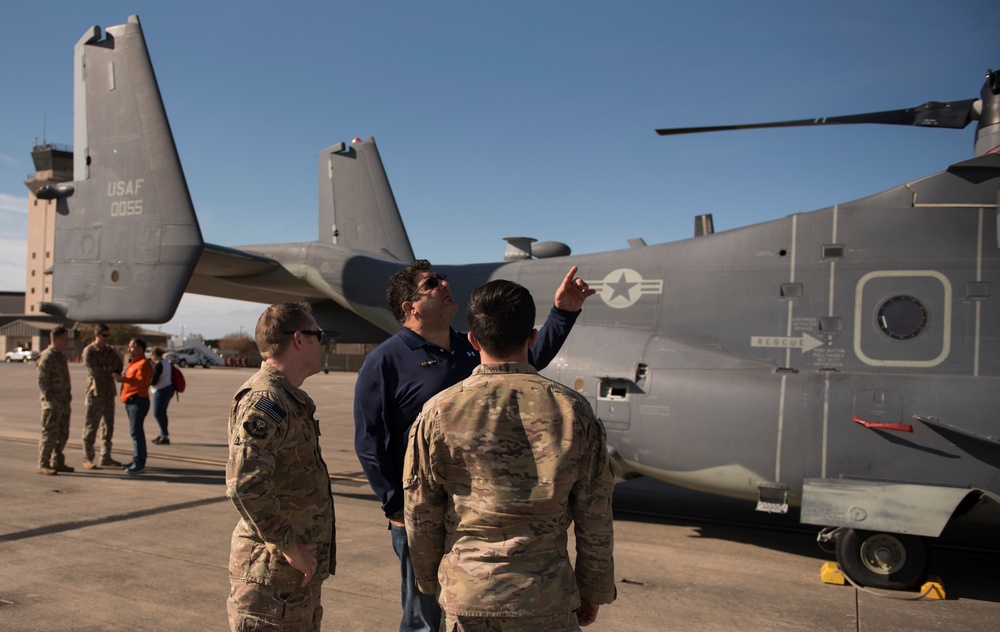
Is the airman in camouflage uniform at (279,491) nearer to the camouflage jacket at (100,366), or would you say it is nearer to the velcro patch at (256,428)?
the velcro patch at (256,428)

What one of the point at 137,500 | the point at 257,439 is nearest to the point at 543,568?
the point at 257,439

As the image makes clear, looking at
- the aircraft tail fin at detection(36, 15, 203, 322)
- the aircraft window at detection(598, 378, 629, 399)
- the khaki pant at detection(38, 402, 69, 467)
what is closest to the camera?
the aircraft window at detection(598, 378, 629, 399)

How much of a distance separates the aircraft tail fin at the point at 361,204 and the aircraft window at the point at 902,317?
9.28m

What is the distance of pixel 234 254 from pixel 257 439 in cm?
665

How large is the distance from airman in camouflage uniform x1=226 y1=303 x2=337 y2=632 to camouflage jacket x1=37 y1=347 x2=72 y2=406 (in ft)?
24.2

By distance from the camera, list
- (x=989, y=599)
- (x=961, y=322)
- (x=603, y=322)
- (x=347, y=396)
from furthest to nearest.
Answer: (x=347, y=396), (x=603, y=322), (x=961, y=322), (x=989, y=599)

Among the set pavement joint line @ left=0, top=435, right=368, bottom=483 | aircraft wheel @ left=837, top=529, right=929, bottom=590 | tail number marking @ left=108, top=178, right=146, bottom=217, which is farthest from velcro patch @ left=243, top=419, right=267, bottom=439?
pavement joint line @ left=0, top=435, right=368, bottom=483

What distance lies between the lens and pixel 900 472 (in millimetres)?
5449

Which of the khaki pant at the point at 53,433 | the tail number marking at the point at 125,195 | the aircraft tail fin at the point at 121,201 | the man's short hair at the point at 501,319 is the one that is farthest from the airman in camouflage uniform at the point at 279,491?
the khaki pant at the point at 53,433

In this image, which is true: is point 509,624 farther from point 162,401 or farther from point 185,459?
point 162,401

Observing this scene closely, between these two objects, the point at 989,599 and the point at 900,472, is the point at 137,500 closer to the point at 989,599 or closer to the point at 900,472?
the point at 900,472

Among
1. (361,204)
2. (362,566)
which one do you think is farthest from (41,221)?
(362,566)

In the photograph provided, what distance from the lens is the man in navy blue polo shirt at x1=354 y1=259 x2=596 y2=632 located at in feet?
10.1

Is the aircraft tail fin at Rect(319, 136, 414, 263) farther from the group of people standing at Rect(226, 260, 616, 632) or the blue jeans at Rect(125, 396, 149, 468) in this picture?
the group of people standing at Rect(226, 260, 616, 632)
